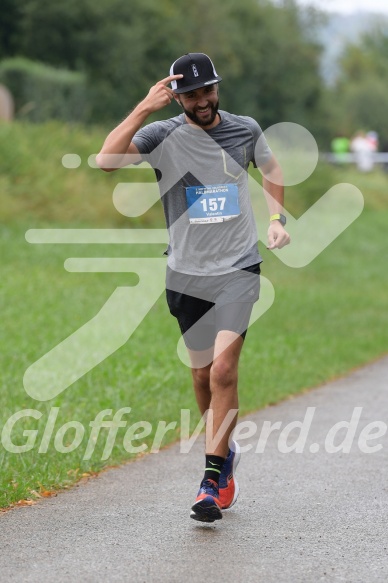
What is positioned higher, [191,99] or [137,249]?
[191,99]

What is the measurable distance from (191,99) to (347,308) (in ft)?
39.0

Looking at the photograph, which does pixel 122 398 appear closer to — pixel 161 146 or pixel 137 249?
pixel 161 146

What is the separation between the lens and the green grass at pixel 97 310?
9016 mm

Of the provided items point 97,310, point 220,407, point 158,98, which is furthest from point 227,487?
point 97,310

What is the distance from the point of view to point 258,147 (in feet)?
21.6

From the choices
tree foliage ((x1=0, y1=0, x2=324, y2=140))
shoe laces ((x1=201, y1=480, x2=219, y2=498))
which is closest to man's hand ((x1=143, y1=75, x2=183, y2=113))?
shoe laces ((x1=201, y1=480, x2=219, y2=498))

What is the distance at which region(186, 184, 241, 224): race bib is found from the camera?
629 centimetres

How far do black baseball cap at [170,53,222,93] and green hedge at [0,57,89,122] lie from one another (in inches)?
1034

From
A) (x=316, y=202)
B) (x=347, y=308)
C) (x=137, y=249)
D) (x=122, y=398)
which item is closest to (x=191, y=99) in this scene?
(x=122, y=398)

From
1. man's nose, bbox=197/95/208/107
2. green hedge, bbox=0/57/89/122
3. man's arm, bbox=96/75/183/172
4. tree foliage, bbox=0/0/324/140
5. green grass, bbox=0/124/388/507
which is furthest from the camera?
tree foliage, bbox=0/0/324/140

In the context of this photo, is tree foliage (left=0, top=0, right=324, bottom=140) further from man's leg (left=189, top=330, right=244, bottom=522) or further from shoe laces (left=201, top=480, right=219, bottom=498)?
shoe laces (left=201, top=480, right=219, bottom=498)

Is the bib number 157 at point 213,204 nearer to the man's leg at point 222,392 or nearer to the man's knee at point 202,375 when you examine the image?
the man's leg at point 222,392

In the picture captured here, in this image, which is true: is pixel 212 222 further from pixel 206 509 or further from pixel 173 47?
pixel 173 47

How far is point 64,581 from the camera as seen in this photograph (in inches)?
198
